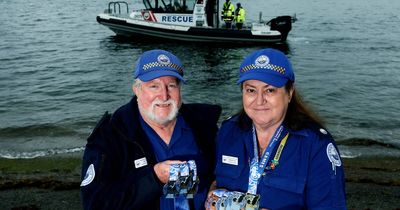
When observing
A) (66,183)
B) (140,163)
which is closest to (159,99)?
(140,163)

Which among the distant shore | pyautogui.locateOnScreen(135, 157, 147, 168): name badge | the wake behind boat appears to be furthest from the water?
pyautogui.locateOnScreen(135, 157, 147, 168): name badge

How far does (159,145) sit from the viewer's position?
9.93 ft

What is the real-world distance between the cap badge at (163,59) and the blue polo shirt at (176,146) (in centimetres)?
45

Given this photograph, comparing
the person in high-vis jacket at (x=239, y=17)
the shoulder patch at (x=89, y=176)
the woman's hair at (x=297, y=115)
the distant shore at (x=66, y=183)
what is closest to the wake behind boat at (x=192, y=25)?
the person in high-vis jacket at (x=239, y=17)

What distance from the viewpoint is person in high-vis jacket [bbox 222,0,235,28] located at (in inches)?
884

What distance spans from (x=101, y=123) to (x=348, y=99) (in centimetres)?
1372

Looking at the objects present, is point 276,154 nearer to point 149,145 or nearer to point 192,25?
point 149,145

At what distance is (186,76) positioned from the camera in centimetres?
1833

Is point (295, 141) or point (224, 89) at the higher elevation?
point (295, 141)

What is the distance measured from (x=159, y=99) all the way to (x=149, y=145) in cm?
34

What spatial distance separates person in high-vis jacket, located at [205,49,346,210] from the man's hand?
0.33 metres

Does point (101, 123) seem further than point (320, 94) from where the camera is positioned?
No

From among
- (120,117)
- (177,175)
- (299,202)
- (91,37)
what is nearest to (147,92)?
(120,117)

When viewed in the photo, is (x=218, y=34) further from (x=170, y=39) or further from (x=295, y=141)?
(x=295, y=141)
